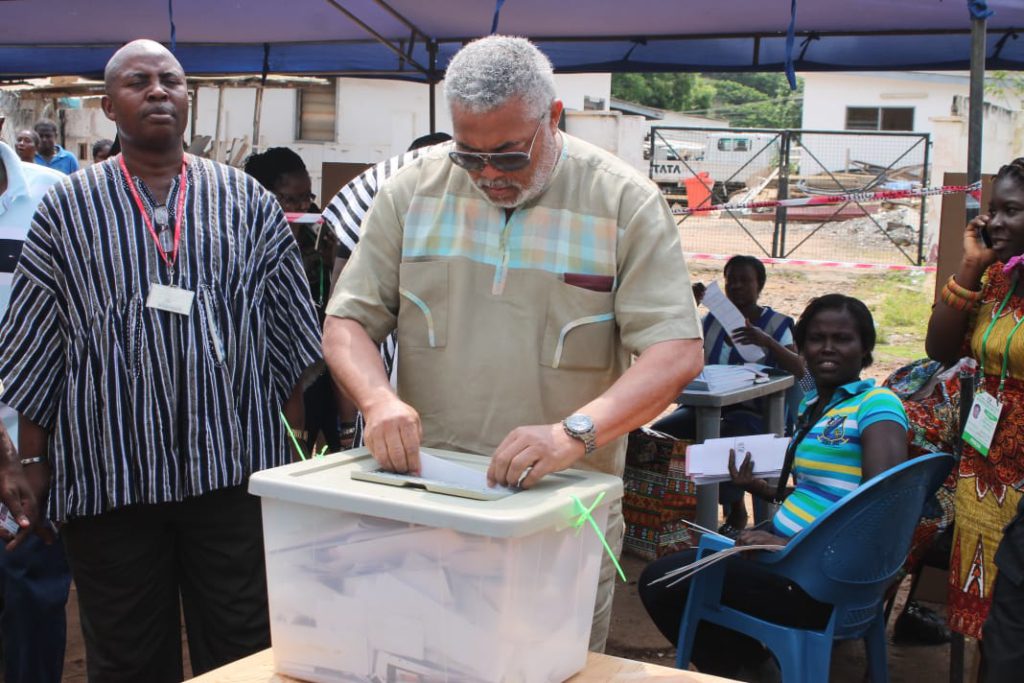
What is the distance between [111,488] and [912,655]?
10.3 ft

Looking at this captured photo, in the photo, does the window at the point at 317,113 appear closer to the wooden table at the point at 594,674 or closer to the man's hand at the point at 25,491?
the man's hand at the point at 25,491

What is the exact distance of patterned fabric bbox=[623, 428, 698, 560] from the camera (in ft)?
16.6

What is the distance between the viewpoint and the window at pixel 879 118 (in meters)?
26.6

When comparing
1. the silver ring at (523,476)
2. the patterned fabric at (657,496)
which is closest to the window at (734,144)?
the patterned fabric at (657,496)

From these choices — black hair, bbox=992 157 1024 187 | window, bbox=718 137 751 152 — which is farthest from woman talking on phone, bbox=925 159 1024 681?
window, bbox=718 137 751 152

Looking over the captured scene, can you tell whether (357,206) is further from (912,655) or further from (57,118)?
(57,118)

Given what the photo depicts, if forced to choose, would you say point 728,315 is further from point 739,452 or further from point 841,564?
point 841,564

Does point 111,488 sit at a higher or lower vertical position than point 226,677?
higher

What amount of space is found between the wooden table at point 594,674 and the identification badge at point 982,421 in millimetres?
1546

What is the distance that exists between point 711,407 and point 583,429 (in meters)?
3.04

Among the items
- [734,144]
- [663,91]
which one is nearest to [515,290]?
[734,144]

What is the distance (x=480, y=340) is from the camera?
2.03 meters

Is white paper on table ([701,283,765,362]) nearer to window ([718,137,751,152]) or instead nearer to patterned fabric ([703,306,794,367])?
patterned fabric ([703,306,794,367])

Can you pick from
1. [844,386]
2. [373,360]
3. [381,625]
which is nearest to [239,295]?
[373,360]
